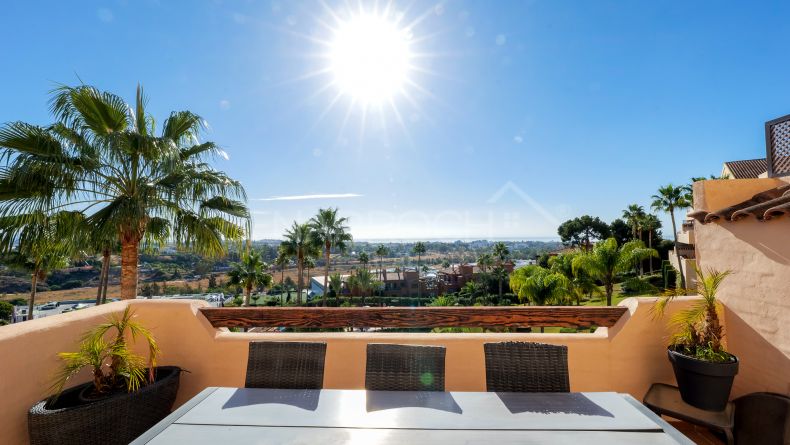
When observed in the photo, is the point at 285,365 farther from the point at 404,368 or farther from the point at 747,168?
the point at 747,168

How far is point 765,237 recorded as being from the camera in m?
2.33

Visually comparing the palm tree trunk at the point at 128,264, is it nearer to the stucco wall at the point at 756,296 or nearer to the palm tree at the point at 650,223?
the stucco wall at the point at 756,296

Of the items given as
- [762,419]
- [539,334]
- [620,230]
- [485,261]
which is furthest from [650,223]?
[539,334]

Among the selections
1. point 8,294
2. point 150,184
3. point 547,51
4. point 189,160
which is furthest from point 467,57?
point 8,294

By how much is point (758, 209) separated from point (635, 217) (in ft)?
137

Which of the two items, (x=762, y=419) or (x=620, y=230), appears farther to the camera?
(x=620, y=230)

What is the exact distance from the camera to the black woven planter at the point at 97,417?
1.64 m

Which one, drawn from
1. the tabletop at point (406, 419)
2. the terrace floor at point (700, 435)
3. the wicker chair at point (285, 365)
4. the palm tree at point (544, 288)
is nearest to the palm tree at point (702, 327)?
the terrace floor at point (700, 435)

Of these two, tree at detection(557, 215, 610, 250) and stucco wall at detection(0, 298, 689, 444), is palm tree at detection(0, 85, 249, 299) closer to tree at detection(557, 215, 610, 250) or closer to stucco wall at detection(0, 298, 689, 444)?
stucco wall at detection(0, 298, 689, 444)

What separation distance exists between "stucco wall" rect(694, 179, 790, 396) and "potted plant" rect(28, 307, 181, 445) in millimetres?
4302

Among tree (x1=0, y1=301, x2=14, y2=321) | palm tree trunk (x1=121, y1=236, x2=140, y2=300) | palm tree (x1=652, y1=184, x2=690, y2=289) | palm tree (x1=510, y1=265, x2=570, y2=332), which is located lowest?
tree (x1=0, y1=301, x2=14, y2=321)

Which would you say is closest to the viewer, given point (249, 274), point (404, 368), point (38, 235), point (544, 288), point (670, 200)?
point (404, 368)

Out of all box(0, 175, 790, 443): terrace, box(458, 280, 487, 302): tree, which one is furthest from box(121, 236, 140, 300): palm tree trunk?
box(458, 280, 487, 302): tree

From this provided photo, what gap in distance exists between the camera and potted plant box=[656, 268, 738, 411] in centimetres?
200
